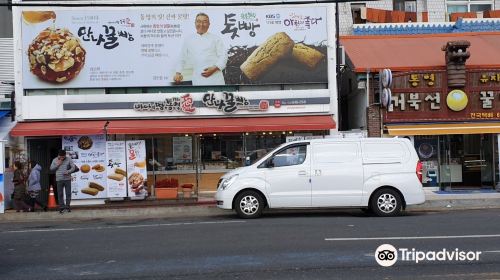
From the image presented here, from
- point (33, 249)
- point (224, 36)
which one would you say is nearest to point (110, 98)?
point (224, 36)

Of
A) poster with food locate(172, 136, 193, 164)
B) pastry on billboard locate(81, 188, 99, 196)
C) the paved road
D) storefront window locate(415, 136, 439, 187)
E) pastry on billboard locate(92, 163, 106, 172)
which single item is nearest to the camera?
the paved road

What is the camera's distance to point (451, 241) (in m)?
8.92

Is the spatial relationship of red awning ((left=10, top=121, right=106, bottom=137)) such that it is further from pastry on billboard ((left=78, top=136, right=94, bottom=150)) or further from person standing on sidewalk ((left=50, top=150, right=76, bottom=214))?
person standing on sidewalk ((left=50, top=150, right=76, bottom=214))

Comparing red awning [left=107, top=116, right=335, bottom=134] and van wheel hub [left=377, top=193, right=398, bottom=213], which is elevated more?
red awning [left=107, top=116, right=335, bottom=134]

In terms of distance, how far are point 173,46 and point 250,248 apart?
11.2 m

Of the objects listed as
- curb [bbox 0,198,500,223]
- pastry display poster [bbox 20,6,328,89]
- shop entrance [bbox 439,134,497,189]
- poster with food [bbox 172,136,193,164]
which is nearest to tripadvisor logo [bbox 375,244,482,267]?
curb [bbox 0,198,500,223]

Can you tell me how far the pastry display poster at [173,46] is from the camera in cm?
1842

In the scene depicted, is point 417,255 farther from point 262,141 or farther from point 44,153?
point 44,153

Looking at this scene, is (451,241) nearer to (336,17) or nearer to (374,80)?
(374,80)

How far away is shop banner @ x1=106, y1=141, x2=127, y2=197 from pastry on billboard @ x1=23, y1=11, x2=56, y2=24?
188 inches

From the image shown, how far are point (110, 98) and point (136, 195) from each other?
3345 millimetres

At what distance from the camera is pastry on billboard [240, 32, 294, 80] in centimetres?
1892

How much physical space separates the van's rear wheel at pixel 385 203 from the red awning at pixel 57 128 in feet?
27.4

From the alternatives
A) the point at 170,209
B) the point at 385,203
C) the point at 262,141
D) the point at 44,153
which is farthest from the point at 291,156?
the point at 44,153
